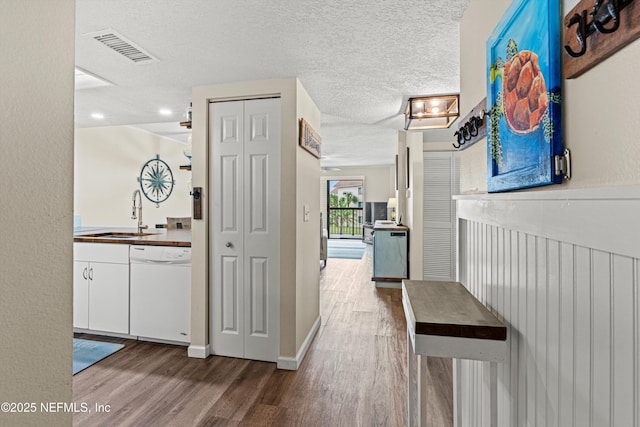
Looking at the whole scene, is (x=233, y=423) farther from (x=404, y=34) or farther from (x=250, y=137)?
(x=404, y=34)

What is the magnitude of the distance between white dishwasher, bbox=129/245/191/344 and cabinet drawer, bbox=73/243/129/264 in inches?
3.9

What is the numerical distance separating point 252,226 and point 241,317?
752 millimetres

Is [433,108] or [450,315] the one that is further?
[433,108]

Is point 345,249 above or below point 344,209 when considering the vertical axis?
below

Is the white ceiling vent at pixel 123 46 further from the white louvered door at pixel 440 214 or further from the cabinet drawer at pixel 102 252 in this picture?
the white louvered door at pixel 440 214

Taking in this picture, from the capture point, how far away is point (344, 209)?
10.8m

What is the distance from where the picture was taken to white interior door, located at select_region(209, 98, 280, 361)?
8.31 feet

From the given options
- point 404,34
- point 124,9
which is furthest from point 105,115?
point 404,34

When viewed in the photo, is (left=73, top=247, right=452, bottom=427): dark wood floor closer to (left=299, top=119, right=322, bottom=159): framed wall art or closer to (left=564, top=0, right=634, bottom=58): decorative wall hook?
(left=299, top=119, right=322, bottom=159): framed wall art

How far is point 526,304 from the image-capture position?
924 millimetres

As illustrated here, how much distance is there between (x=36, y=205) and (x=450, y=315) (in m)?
1.25

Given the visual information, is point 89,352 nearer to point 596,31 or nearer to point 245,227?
point 245,227

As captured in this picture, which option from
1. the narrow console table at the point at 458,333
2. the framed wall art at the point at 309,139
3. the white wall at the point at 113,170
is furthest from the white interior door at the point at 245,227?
the white wall at the point at 113,170

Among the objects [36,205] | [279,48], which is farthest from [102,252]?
[36,205]
